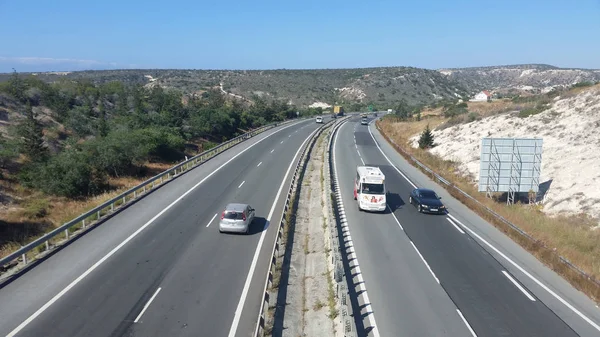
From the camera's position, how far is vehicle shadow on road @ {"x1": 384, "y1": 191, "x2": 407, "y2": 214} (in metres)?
27.1

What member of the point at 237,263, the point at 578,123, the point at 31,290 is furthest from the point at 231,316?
the point at 578,123

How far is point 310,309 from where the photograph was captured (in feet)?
47.3

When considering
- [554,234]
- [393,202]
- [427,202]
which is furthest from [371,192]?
[554,234]

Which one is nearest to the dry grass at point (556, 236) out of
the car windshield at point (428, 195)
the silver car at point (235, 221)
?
the car windshield at point (428, 195)

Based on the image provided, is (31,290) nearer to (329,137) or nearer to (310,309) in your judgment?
(310,309)

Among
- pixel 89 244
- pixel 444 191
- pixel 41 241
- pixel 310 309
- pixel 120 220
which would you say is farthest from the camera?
pixel 444 191

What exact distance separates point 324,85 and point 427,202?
156 m

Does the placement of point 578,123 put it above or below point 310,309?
above

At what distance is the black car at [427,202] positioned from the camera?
26031 millimetres

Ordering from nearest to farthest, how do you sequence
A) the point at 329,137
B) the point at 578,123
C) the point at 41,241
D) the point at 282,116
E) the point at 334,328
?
the point at 334,328 → the point at 41,241 → the point at 578,123 → the point at 329,137 → the point at 282,116

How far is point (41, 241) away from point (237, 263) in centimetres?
759

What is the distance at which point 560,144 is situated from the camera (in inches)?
1523

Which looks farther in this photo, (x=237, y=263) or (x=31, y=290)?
(x=237, y=263)

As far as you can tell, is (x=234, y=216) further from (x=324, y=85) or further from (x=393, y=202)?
(x=324, y=85)
